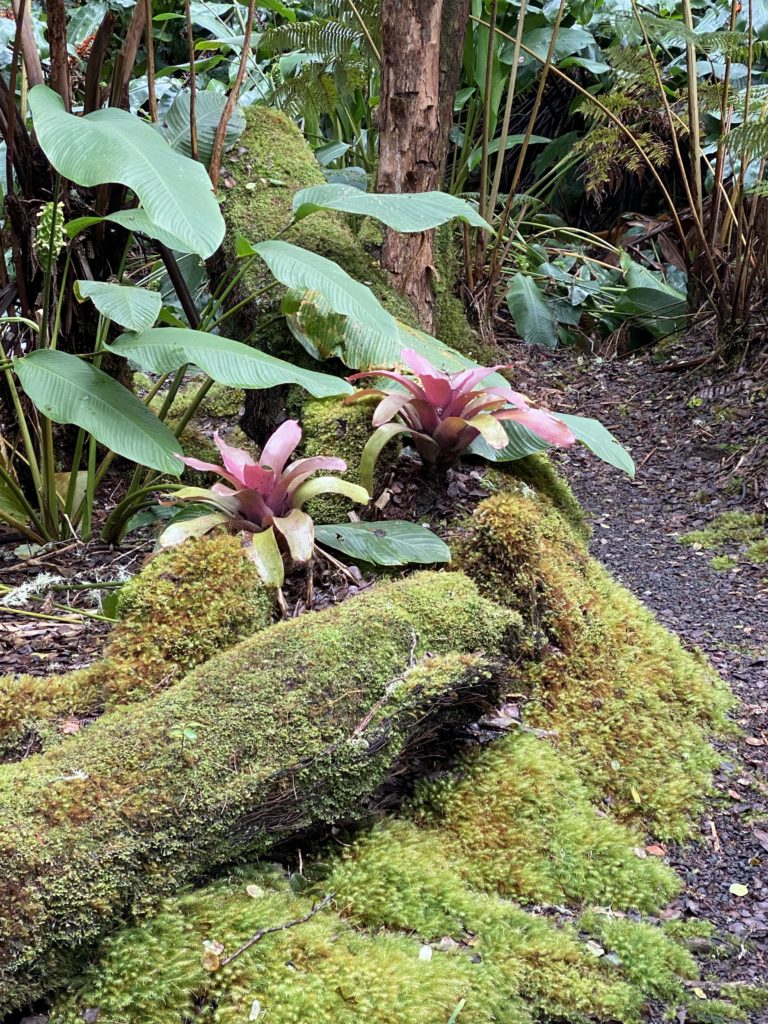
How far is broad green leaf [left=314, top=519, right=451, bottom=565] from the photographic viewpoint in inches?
83.5

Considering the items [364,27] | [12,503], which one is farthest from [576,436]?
[364,27]

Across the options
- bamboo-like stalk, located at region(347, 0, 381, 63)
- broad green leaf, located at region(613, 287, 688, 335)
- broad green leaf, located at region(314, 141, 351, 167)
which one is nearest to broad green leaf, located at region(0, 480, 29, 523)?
bamboo-like stalk, located at region(347, 0, 381, 63)

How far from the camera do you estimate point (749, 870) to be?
1766mm

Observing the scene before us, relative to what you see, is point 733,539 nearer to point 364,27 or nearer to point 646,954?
point 646,954

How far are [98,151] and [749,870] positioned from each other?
2206mm

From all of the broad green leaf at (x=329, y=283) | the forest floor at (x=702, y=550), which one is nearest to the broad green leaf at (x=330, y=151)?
the forest floor at (x=702, y=550)

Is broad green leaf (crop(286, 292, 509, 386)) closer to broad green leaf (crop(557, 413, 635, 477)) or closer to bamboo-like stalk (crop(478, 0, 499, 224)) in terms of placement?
broad green leaf (crop(557, 413, 635, 477))

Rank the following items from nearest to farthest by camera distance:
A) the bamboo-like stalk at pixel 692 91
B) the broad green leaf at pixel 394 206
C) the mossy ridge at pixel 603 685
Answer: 1. the mossy ridge at pixel 603 685
2. the broad green leaf at pixel 394 206
3. the bamboo-like stalk at pixel 692 91

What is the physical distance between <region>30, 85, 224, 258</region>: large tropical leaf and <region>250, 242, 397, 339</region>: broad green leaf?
30 cm

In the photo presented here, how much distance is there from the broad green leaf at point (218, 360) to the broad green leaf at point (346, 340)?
0.46m

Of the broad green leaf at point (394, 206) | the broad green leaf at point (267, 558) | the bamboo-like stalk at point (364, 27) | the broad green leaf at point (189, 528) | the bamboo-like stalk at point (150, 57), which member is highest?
the bamboo-like stalk at point (364, 27)

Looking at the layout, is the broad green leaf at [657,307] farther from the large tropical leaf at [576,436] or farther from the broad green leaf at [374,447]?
the broad green leaf at [374,447]

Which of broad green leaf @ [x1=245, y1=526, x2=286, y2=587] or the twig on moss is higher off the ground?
broad green leaf @ [x1=245, y1=526, x2=286, y2=587]

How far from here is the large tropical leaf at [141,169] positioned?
6.09 ft
